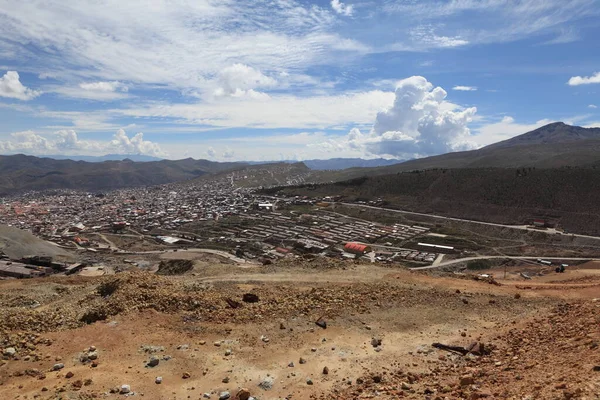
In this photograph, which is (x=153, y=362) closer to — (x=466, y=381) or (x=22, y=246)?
(x=466, y=381)

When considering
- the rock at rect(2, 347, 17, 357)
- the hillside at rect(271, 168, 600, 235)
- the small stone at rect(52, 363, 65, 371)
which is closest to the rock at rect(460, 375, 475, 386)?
the small stone at rect(52, 363, 65, 371)

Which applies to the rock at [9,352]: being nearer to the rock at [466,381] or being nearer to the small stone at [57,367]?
the small stone at [57,367]

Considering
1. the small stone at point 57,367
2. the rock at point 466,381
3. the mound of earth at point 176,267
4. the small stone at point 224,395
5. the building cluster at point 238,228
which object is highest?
the rock at point 466,381

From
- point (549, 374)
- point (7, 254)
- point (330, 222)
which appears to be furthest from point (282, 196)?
point (549, 374)

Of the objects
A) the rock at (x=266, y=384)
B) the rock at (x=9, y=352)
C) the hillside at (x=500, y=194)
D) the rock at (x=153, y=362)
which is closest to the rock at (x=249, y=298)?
the rock at (x=153, y=362)

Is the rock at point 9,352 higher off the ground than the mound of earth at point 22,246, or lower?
higher

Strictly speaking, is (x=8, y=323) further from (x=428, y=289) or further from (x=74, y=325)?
(x=428, y=289)

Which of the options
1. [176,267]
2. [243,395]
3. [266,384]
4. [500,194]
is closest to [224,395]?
[243,395]
